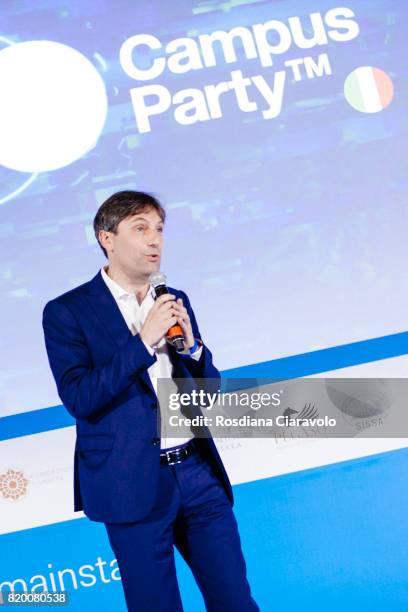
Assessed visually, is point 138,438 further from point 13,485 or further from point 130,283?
point 13,485

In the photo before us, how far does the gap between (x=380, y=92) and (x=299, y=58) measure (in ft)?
1.41

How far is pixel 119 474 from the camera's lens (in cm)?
211

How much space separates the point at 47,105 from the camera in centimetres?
372

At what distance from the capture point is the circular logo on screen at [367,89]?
3.79 metres

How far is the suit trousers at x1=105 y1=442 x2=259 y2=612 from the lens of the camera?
2096 millimetres

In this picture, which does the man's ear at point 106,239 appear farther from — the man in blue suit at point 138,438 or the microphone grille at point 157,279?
the microphone grille at point 157,279

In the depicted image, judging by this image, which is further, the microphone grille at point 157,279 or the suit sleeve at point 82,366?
the microphone grille at point 157,279

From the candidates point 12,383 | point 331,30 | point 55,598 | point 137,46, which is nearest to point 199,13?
point 137,46

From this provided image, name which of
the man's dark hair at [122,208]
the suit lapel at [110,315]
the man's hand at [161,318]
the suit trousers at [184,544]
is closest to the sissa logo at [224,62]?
the man's dark hair at [122,208]

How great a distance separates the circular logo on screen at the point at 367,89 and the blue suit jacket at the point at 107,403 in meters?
2.09

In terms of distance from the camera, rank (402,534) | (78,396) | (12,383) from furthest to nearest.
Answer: (12,383) < (402,534) < (78,396)

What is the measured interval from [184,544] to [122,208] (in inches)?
38.1

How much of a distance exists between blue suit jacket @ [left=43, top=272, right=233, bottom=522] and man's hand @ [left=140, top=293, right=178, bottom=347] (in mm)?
27

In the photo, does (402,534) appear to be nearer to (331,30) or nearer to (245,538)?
(245,538)
